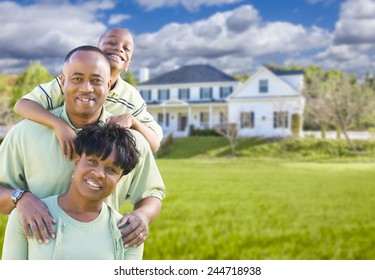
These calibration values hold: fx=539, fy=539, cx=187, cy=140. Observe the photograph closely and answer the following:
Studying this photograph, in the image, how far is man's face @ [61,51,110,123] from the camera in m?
1.36

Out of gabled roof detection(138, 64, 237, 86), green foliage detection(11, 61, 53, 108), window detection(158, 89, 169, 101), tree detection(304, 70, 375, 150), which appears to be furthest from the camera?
gabled roof detection(138, 64, 237, 86)

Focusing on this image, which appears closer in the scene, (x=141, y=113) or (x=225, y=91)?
(x=141, y=113)

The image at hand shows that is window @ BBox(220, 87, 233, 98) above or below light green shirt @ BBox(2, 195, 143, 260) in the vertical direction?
above

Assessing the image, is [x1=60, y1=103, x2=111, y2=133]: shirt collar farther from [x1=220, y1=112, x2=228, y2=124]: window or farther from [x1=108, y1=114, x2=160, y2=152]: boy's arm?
[x1=220, y1=112, x2=228, y2=124]: window

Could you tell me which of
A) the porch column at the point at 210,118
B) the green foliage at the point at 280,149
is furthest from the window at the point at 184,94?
the green foliage at the point at 280,149

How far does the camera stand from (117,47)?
1.49 metres

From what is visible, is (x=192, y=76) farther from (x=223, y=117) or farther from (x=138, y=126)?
(x=138, y=126)

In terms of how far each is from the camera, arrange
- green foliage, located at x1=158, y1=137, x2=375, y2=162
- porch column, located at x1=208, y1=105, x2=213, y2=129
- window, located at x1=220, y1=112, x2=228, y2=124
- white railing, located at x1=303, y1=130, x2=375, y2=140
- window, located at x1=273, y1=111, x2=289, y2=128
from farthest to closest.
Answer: window, located at x1=220, y1=112, x2=228, y2=124 → porch column, located at x1=208, y1=105, x2=213, y2=129 → window, located at x1=273, y1=111, x2=289, y2=128 → white railing, located at x1=303, y1=130, x2=375, y2=140 → green foliage, located at x1=158, y1=137, x2=375, y2=162

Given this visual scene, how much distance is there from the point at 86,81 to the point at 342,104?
17190mm

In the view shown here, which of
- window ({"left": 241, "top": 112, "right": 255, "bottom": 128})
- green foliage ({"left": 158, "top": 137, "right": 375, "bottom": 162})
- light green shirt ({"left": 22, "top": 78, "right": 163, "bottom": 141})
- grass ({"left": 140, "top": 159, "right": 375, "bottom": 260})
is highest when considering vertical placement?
window ({"left": 241, "top": 112, "right": 255, "bottom": 128})

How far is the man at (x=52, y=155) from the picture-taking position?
1.37 metres

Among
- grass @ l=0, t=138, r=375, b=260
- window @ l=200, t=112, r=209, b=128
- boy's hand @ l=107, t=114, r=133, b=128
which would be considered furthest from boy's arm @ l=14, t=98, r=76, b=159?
window @ l=200, t=112, r=209, b=128

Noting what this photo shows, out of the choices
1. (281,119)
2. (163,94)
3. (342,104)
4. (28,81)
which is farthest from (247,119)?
(28,81)
